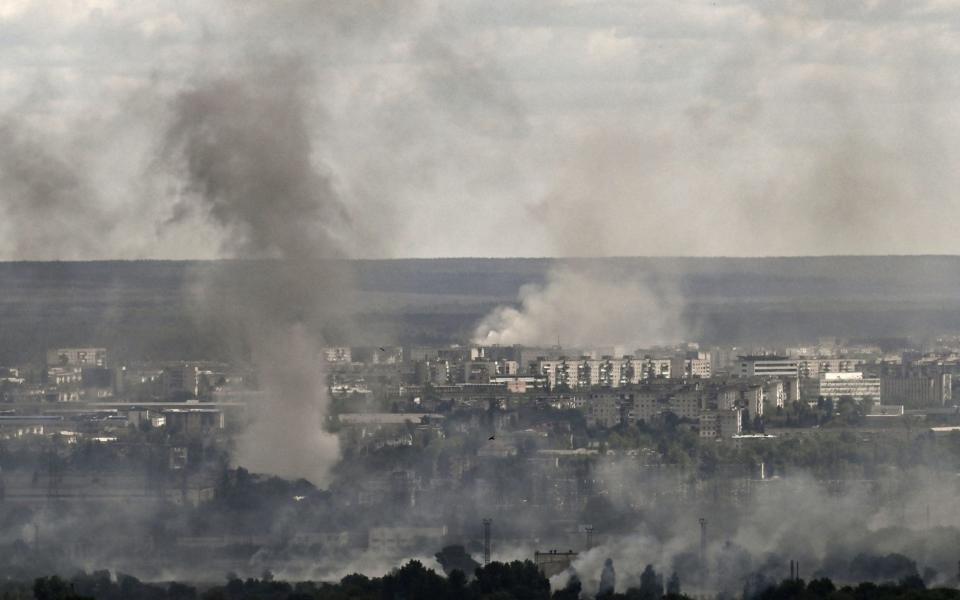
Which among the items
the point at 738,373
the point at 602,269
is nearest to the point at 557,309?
the point at 602,269

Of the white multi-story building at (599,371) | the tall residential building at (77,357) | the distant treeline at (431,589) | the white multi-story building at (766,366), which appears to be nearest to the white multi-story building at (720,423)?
the white multi-story building at (599,371)

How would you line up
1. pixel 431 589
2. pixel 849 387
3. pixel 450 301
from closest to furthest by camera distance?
pixel 431 589 < pixel 849 387 < pixel 450 301

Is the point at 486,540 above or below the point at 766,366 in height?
below

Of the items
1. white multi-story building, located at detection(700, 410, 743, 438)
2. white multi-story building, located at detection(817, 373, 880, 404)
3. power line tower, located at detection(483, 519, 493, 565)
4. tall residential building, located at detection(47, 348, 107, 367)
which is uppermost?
tall residential building, located at detection(47, 348, 107, 367)

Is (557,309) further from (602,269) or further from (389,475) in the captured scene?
(389,475)

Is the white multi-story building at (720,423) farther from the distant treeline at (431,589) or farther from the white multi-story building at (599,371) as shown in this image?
the distant treeline at (431,589)

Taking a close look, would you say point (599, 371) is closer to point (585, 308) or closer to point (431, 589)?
point (585, 308)

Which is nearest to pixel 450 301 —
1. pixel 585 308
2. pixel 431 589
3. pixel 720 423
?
pixel 585 308

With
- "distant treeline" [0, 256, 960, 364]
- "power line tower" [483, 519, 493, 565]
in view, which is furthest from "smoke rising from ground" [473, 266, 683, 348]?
"power line tower" [483, 519, 493, 565]

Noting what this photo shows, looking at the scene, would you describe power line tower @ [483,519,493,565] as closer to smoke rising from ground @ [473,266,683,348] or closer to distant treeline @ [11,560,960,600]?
distant treeline @ [11,560,960,600]
